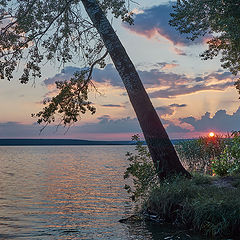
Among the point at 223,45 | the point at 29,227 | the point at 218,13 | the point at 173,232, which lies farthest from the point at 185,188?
the point at 223,45

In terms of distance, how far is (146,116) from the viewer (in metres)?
11.3

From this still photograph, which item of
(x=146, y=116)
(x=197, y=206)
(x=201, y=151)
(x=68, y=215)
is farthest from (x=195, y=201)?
(x=201, y=151)

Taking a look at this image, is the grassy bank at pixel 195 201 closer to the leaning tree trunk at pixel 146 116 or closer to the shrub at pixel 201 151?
the leaning tree trunk at pixel 146 116

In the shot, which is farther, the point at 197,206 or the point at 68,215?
the point at 68,215

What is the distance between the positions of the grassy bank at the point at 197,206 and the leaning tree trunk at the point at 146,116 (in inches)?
24.4

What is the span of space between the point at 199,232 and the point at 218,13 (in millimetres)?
8533

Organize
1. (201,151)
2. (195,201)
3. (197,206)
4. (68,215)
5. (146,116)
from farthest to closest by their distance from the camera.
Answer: (201,151), (68,215), (146,116), (195,201), (197,206)

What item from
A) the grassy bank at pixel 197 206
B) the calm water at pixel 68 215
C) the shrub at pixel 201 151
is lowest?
the calm water at pixel 68 215

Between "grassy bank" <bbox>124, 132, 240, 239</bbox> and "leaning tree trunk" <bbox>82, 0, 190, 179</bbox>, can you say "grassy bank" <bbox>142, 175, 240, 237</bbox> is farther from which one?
Result: "leaning tree trunk" <bbox>82, 0, 190, 179</bbox>

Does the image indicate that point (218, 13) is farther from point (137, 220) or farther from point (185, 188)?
point (137, 220)

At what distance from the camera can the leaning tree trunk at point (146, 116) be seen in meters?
11.0

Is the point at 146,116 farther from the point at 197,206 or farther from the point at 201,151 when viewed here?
the point at 201,151

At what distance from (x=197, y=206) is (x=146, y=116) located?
4030 mm

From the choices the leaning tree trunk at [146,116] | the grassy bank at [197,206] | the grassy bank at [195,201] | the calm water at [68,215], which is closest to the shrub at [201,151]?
the calm water at [68,215]
